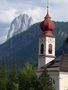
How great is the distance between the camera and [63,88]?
6241 centimetres

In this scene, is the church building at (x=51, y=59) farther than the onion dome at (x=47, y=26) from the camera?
No

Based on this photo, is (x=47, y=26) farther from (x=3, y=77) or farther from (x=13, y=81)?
(x=13, y=81)

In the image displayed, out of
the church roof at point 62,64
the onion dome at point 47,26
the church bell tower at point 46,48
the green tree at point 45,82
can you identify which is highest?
the onion dome at point 47,26

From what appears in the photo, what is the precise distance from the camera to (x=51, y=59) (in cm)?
7181

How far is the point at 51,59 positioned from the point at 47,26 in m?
6.94

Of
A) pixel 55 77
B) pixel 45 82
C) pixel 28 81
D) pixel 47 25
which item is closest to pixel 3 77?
pixel 55 77

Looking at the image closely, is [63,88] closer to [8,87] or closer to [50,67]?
[50,67]

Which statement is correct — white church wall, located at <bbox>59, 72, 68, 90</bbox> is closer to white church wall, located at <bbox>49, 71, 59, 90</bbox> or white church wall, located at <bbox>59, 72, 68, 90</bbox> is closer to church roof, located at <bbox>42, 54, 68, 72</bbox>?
white church wall, located at <bbox>49, 71, 59, 90</bbox>

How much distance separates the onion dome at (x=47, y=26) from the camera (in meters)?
73.2

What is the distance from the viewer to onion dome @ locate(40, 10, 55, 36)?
240ft

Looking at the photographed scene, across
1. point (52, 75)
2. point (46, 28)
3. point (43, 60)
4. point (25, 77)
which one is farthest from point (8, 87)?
point (46, 28)

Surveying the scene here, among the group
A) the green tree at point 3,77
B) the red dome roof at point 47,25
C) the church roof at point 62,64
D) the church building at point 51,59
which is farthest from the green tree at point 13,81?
the red dome roof at point 47,25

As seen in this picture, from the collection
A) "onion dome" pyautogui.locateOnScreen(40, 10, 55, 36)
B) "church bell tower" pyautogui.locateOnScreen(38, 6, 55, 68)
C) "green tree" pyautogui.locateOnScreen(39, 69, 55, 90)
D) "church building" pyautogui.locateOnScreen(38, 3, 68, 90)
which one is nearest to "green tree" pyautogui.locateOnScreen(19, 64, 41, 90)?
"green tree" pyautogui.locateOnScreen(39, 69, 55, 90)

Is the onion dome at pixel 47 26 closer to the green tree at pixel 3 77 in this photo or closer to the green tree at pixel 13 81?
the green tree at pixel 3 77
